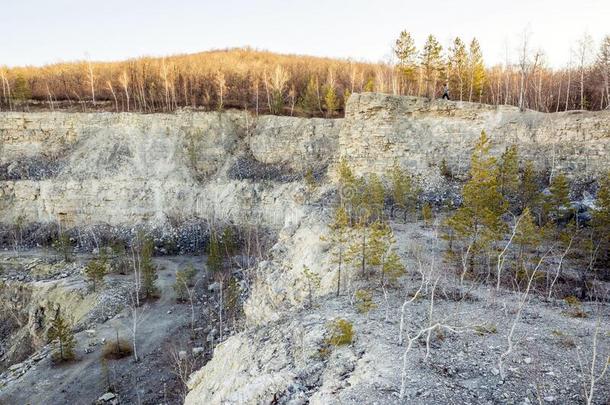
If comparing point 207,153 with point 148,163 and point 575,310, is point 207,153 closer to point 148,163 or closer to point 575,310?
point 148,163

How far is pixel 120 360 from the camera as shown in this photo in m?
24.9

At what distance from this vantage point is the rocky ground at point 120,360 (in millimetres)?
21938

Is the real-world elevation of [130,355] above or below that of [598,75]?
below

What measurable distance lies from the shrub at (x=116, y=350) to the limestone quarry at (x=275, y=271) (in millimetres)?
614

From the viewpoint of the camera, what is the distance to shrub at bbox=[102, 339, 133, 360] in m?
25.2

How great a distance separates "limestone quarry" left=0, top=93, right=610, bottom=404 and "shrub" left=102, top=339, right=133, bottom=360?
61 centimetres

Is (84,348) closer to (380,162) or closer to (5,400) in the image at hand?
(5,400)

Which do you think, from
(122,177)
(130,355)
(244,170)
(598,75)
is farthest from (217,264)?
(598,75)

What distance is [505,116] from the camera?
3519 cm

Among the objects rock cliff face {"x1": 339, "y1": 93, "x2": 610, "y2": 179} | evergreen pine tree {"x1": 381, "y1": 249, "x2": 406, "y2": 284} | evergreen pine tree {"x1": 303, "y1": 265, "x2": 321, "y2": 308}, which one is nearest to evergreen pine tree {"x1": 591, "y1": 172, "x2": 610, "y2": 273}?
evergreen pine tree {"x1": 381, "y1": 249, "x2": 406, "y2": 284}

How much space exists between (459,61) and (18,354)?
50.7 meters

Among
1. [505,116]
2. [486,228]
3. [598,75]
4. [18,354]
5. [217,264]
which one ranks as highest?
[598,75]

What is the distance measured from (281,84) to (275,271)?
35.3 meters

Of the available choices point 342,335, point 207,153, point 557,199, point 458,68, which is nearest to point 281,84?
point 207,153
